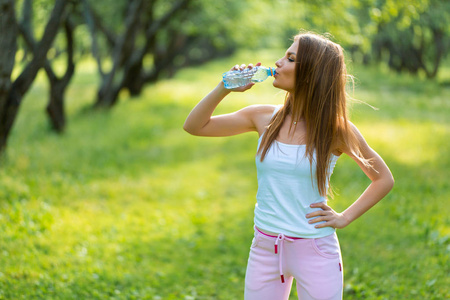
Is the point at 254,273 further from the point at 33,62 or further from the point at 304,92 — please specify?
the point at 33,62

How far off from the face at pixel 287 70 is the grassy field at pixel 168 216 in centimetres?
57

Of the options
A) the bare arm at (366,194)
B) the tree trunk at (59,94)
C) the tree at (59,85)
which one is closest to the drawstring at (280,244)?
the bare arm at (366,194)

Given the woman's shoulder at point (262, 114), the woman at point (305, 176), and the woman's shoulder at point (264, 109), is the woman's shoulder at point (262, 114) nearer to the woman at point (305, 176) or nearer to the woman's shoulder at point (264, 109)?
the woman's shoulder at point (264, 109)

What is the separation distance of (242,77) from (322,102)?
19.8 inches

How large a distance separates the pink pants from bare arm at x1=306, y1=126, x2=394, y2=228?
11cm

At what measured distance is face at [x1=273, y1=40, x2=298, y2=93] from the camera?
3.01m

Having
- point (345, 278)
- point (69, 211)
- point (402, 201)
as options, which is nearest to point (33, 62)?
point (69, 211)

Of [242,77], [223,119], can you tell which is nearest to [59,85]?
[223,119]

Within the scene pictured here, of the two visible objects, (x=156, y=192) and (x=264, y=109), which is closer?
(x=264, y=109)

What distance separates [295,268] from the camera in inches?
117

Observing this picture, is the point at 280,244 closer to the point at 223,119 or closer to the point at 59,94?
the point at 223,119

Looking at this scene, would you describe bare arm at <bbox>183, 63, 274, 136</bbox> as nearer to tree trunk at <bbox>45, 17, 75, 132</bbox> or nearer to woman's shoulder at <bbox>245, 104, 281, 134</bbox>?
woman's shoulder at <bbox>245, 104, 281, 134</bbox>

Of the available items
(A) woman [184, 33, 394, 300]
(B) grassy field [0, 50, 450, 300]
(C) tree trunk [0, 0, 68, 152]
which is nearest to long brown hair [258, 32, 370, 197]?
(A) woman [184, 33, 394, 300]

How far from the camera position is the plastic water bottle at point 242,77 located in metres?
3.04
